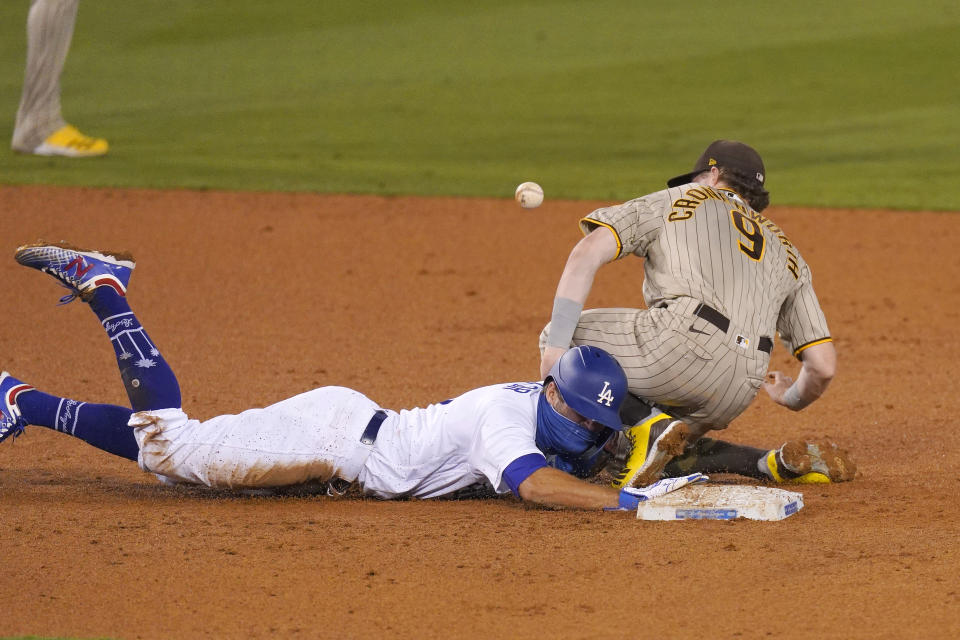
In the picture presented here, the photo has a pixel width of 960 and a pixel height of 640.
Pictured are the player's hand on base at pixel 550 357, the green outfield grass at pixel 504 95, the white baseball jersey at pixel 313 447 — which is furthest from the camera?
the green outfield grass at pixel 504 95

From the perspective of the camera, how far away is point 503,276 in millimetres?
10102

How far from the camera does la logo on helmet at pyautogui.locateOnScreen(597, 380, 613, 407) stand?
15.3 ft

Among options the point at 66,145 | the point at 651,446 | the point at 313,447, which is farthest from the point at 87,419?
the point at 66,145

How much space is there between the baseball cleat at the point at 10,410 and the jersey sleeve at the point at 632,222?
2360mm

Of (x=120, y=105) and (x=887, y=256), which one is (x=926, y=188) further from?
(x=120, y=105)

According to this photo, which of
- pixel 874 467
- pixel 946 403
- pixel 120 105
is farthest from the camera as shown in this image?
pixel 120 105

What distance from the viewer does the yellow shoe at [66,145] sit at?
1284cm

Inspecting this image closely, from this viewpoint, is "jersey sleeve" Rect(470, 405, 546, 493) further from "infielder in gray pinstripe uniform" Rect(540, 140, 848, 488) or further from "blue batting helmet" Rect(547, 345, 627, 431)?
"infielder in gray pinstripe uniform" Rect(540, 140, 848, 488)

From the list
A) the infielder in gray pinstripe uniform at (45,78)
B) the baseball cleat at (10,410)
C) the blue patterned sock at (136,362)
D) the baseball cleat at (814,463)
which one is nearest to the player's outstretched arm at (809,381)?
the baseball cleat at (814,463)

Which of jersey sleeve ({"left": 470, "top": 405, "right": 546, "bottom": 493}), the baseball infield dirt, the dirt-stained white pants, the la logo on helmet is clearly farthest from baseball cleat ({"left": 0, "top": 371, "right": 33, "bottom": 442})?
the la logo on helmet

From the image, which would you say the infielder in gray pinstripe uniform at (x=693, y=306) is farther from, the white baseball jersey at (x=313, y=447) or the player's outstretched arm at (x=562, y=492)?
the player's outstretched arm at (x=562, y=492)

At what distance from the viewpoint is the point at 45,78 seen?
1204 cm

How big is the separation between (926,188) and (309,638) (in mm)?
10720

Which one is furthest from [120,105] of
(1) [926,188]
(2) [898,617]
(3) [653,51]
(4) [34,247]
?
(2) [898,617]
